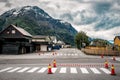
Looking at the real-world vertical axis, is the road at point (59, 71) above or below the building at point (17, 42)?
below

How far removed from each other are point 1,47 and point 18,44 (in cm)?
491

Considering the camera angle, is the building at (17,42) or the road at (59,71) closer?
the road at (59,71)

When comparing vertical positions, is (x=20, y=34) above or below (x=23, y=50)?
above

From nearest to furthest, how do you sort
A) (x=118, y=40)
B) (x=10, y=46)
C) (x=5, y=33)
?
(x=10, y=46), (x=5, y=33), (x=118, y=40)

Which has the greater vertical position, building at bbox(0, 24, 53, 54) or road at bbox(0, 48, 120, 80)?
building at bbox(0, 24, 53, 54)

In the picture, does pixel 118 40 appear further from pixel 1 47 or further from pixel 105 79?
pixel 105 79

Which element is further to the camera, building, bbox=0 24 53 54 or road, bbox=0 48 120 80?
building, bbox=0 24 53 54

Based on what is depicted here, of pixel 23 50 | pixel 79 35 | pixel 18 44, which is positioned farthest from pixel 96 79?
pixel 79 35

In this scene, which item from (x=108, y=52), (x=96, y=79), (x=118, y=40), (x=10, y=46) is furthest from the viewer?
(x=118, y=40)

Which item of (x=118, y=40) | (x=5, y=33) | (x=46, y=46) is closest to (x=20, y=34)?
(x=5, y=33)

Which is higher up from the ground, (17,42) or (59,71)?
(17,42)

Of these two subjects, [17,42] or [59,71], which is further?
[17,42]

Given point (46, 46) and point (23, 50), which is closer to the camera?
point (23, 50)

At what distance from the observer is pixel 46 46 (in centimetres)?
9194
